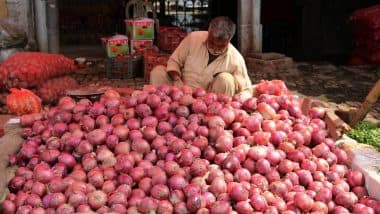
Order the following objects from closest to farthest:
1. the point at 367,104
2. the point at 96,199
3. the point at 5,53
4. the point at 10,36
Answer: the point at 96,199 → the point at 367,104 → the point at 5,53 → the point at 10,36

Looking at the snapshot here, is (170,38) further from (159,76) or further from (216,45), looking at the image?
(216,45)

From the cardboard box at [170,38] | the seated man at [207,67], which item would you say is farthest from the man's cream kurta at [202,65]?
the cardboard box at [170,38]

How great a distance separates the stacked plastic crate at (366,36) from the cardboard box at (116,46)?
4.41 m

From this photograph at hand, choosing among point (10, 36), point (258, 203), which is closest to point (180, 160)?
point (258, 203)

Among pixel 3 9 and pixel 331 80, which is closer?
pixel 3 9

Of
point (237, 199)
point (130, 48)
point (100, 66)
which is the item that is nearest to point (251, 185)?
point (237, 199)

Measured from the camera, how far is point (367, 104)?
457 centimetres

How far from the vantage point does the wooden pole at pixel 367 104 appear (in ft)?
14.9

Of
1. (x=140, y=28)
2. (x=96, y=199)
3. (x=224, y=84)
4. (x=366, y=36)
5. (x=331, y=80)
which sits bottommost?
(x=96, y=199)

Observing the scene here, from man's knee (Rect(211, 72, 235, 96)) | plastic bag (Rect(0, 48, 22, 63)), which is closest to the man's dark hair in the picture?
man's knee (Rect(211, 72, 235, 96))

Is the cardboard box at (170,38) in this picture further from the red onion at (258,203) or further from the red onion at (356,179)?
the red onion at (258,203)

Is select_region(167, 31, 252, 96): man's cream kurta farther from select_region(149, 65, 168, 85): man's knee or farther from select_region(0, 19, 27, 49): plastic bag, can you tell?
select_region(0, 19, 27, 49): plastic bag

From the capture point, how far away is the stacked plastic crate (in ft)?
31.0

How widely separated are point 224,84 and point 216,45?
38cm
